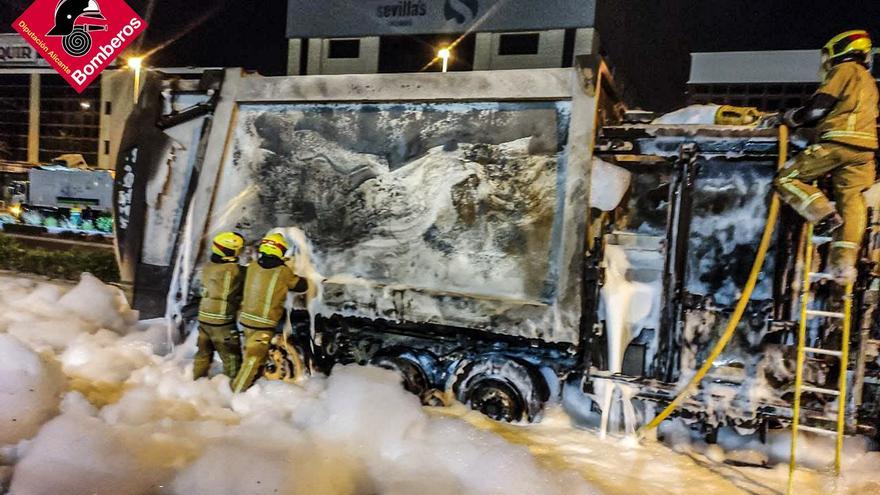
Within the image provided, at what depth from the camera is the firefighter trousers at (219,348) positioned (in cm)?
444

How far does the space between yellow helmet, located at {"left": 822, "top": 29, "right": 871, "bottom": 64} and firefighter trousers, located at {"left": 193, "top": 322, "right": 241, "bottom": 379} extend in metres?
4.51

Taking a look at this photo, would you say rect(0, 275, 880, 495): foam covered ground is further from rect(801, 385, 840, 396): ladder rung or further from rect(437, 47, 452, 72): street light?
rect(437, 47, 452, 72): street light

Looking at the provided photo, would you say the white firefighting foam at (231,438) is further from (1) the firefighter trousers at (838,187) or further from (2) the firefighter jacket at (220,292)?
(1) the firefighter trousers at (838,187)

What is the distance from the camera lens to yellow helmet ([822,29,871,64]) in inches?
127

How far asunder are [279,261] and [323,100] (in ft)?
4.26

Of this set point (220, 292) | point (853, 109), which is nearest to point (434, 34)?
point (220, 292)

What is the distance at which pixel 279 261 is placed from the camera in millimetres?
4156

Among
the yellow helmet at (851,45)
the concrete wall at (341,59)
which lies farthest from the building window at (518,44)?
the yellow helmet at (851,45)

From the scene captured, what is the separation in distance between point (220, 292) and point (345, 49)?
17601 mm

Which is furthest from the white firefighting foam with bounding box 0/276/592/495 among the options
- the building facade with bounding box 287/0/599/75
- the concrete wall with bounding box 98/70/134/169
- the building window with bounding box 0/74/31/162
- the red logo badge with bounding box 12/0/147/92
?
the building window with bounding box 0/74/31/162

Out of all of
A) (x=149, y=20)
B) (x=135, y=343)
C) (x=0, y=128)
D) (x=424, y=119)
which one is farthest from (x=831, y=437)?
(x=0, y=128)

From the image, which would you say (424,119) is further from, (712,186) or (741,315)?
(741,315)

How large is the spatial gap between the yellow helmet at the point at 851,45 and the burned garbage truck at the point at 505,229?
0.59 m

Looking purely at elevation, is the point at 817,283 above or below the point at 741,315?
above
